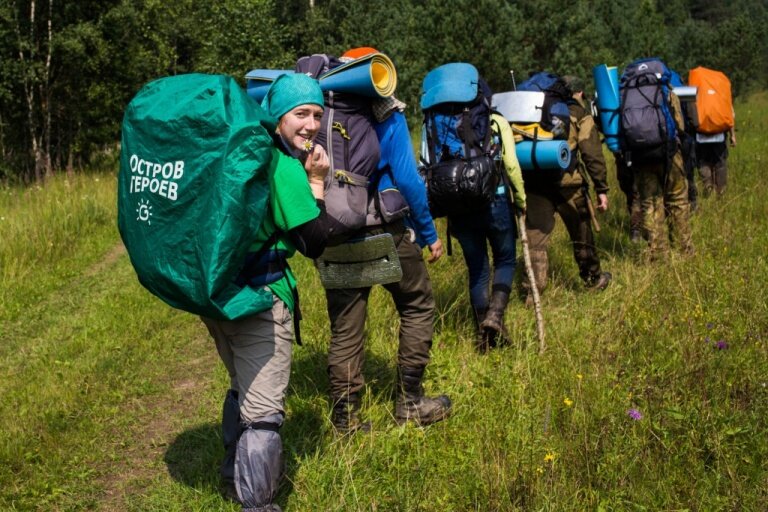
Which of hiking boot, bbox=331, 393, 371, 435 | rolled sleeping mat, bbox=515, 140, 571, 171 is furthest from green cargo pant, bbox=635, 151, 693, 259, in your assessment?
hiking boot, bbox=331, 393, 371, 435

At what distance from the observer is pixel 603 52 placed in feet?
80.4

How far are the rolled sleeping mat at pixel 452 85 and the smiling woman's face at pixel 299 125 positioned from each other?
161cm

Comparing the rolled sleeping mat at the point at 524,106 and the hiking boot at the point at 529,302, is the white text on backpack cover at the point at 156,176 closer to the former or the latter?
the rolled sleeping mat at the point at 524,106

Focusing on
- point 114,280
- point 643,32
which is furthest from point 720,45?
point 114,280

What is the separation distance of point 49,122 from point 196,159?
14137mm

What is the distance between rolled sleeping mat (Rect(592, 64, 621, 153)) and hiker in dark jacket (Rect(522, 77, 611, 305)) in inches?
5.7

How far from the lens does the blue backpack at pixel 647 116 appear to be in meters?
5.60

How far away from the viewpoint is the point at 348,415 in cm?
357

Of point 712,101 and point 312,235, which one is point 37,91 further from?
point 312,235

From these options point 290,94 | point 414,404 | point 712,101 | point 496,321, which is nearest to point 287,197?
point 290,94

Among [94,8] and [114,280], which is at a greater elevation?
[94,8]

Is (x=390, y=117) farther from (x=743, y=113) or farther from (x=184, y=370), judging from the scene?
(x=743, y=113)

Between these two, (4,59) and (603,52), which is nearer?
(4,59)

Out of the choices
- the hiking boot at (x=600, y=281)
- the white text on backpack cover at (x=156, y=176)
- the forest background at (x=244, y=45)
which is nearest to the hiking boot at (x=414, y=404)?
the white text on backpack cover at (x=156, y=176)
